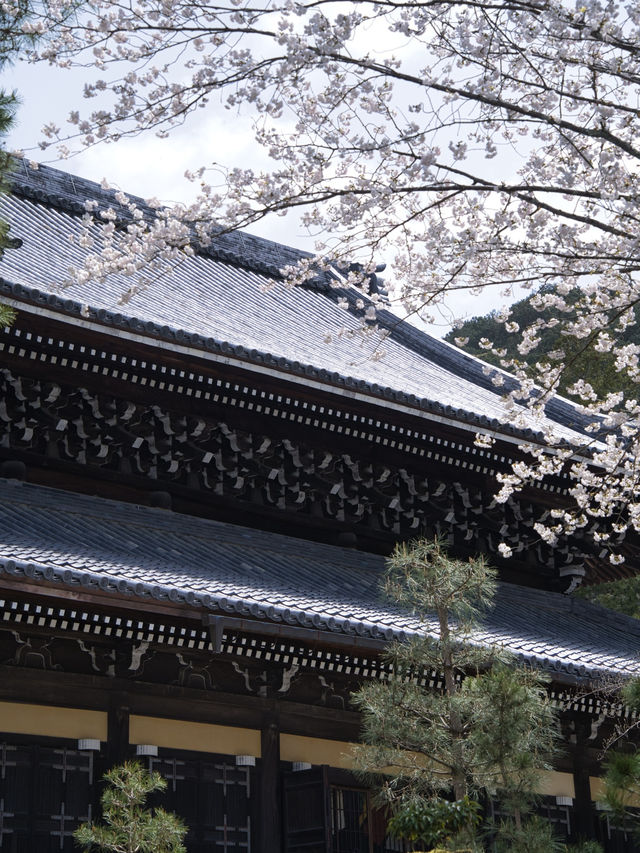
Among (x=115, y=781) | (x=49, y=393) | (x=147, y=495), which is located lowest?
(x=115, y=781)

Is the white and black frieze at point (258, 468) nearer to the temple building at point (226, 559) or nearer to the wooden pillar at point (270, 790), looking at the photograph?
the temple building at point (226, 559)

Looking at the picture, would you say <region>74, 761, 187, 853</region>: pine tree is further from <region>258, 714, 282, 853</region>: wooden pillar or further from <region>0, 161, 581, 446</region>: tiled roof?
<region>0, 161, 581, 446</region>: tiled roof

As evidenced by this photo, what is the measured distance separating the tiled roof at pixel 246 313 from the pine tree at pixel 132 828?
3.37 metres

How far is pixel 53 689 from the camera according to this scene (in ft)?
27.7

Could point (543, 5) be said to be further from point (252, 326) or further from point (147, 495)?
point (252, 326)

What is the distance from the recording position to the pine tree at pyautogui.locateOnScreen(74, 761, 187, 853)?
23.4 ft

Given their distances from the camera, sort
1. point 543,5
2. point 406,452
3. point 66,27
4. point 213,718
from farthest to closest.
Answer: point 406,452, point 213,718, point 66,27, point 543,5

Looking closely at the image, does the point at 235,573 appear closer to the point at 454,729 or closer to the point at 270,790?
the point at 270,790

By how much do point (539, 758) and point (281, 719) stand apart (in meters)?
2.61

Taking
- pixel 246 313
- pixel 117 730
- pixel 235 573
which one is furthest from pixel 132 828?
pixel 246 313

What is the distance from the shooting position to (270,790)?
362 inches

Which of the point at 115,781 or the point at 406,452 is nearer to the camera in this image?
the point at 115,781

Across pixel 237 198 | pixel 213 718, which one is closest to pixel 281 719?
pixel 213 718

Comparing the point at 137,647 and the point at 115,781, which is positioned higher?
the point at 137,647
